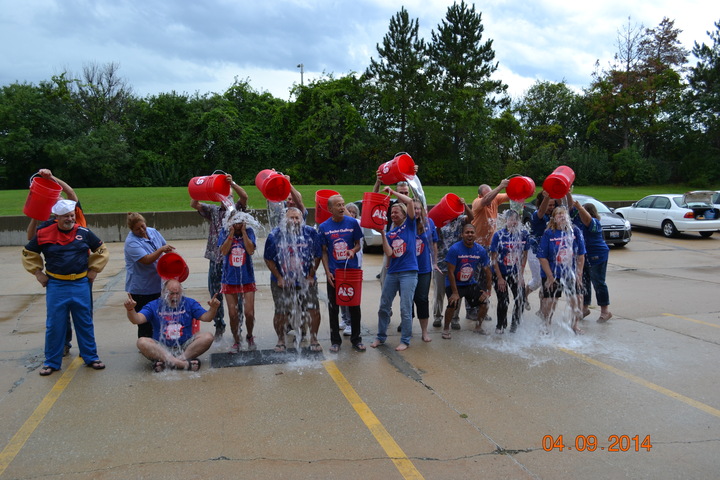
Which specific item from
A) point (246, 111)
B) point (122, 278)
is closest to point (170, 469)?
point (122, 278)

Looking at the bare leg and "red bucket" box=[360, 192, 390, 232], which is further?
the bare leg

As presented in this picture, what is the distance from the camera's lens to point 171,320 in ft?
18.6

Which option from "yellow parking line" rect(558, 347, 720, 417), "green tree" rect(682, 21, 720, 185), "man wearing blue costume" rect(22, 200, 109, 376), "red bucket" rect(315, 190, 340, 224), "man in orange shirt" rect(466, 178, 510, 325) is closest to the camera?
"yellow parking line" rect(558, 347, 720, 417)

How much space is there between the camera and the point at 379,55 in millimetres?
39438

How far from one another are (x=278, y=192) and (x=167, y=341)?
192 centimetres

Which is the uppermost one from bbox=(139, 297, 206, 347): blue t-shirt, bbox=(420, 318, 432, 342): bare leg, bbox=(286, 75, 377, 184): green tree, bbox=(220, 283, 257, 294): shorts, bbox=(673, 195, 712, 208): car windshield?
bbox=(286, 75, 377, 184): green tree

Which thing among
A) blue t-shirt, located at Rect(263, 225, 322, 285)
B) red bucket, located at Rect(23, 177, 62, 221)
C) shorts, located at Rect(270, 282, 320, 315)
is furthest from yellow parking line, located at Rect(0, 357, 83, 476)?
blue t-shirt, located at Rect(263, 225, 322, 285)

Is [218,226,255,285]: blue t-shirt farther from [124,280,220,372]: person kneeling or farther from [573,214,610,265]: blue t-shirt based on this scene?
[573,214,610,265]: blue t-shirt

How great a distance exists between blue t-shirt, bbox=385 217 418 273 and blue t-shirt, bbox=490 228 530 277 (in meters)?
1.22

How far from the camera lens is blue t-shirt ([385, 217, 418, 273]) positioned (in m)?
6.15

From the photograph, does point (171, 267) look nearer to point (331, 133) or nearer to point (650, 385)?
point (650, 385)

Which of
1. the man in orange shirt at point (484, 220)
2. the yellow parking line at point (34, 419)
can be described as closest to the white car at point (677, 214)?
the man in orange shirt at point (484, 220)

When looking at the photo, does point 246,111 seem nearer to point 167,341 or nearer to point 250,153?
point 250,153

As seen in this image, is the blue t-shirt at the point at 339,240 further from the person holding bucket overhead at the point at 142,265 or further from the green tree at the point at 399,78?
the green tree at the point at 399,78
